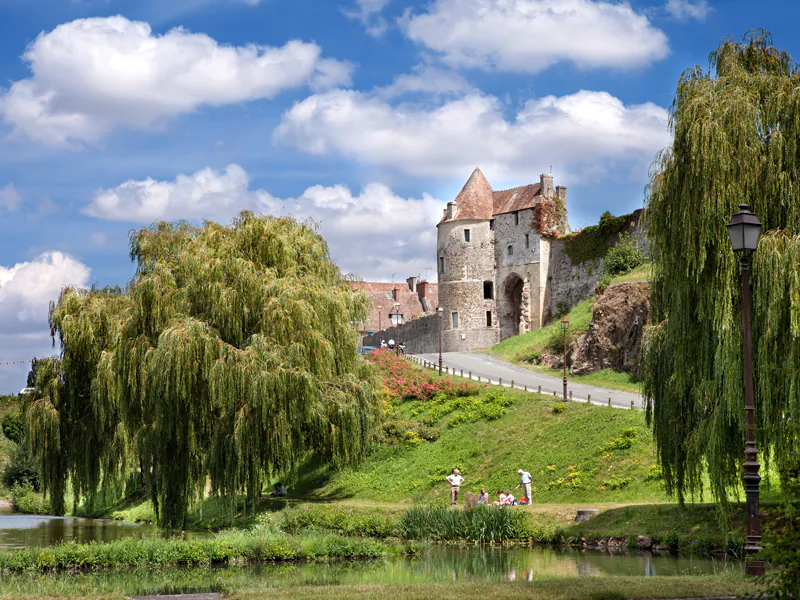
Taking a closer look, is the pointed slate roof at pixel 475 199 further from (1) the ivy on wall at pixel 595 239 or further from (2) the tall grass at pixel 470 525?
(2) the tall grass at pixel 470 525

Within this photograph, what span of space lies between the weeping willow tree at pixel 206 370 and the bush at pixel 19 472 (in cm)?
2538

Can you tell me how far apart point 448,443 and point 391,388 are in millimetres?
9950

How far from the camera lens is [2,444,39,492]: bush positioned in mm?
51969

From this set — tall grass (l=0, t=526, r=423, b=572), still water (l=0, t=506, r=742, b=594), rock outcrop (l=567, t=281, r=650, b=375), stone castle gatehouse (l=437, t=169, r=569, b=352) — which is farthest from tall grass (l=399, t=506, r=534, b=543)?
stone castle gatehouse (l=437, t=169, r=569, b=352)

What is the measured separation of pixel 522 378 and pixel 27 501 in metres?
26.5

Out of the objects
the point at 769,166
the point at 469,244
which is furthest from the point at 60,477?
the point at 469,244

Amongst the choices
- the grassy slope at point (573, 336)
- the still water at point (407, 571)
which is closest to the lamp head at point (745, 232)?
the still water at point (407, 571)

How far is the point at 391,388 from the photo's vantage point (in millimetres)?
49406

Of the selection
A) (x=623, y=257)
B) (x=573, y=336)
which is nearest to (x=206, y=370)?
(x=573, y=336)

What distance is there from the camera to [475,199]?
230 feet

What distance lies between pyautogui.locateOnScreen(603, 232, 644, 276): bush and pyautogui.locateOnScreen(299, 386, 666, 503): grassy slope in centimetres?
1710

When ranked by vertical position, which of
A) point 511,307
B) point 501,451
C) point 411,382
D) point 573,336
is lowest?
point 501,451

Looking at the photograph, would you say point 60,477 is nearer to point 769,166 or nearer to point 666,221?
point 666,221

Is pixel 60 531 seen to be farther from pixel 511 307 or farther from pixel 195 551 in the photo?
pixel 511 307
